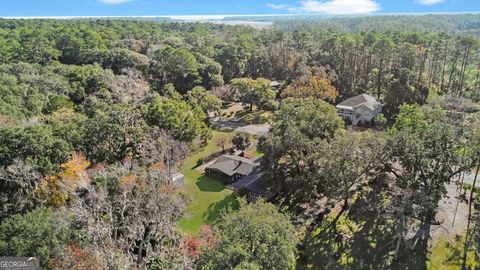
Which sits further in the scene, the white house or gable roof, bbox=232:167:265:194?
the white house

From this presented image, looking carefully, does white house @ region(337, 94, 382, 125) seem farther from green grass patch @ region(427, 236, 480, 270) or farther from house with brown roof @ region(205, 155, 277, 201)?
green grass patch @ region(427, 236, 480, 270)

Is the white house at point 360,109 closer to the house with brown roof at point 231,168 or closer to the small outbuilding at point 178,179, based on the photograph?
the house with brown roof at point 231,168

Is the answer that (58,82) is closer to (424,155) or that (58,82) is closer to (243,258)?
(243,258)

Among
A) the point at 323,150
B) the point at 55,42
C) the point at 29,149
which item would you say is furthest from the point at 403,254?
the point at 55,42

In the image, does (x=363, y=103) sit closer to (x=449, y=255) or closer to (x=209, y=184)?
(x=209, y=184)

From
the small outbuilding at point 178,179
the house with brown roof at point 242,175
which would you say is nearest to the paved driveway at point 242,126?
the house with brown roof at point 242,175

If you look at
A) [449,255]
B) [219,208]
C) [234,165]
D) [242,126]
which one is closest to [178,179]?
[219,208]

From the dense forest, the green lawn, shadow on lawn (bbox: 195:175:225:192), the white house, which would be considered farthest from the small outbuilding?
the white house

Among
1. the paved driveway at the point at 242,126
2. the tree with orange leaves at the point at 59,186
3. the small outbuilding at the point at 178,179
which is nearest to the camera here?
the tree with orange leaves at the point at 59,186
